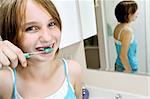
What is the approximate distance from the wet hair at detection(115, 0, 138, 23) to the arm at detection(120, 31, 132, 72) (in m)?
0.08

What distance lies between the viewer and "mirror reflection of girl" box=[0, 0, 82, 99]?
0.73 meters

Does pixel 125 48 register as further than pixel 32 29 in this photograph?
Yes

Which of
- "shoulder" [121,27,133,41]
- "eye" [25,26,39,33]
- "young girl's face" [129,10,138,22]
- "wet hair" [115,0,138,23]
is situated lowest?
"shoulder" [121,27,133,41]

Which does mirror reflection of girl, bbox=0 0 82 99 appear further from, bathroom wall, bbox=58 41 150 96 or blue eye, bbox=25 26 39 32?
bathroom wall, bbox=58 41 150 96

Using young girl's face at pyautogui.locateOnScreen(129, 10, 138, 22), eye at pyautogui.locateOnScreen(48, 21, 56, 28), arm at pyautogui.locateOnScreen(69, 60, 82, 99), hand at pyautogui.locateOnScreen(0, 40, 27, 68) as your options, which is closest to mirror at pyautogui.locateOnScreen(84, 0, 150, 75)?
young girl's face at pyautogui.locateOnScreen(129, 10, 138, 22)

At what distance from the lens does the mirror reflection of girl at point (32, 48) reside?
727 millimetres

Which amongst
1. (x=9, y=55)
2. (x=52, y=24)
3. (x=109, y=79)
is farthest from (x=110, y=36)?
(x=9, y=55)

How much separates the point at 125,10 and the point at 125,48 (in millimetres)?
205

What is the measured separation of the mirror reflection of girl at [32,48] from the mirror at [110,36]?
0.51 meters

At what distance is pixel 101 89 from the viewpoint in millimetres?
1413

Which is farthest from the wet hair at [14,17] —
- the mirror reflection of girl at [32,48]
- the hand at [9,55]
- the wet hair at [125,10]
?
the wet hair at [125,10]

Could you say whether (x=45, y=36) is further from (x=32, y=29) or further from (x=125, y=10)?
(x=125, y=10)

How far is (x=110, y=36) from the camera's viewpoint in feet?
4.42

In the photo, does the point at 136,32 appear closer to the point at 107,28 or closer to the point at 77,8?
the point at 107,28
